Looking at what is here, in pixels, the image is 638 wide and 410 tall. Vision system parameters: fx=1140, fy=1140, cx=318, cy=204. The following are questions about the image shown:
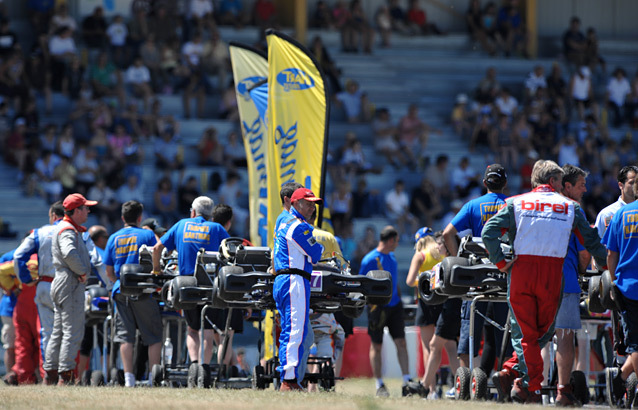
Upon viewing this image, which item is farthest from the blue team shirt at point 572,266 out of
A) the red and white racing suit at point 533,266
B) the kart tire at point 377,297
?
the kart tire at point 377,297

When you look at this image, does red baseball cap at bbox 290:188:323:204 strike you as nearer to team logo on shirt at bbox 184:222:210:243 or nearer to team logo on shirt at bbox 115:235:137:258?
team logo on shirt at bbox 184:222:210:243

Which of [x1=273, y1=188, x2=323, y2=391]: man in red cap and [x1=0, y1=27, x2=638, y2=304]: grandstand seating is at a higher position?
[x1=0, y1=27, x2=638, y2=304]: grandstand seating

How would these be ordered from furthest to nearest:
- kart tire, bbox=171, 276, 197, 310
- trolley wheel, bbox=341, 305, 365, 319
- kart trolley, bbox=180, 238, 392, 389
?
kart tire, bbox=171, 276, 197, 310, trolley wheel, bbox=341, 305, 365, 319, kart trolley, bbox=180, 238, 392, 389

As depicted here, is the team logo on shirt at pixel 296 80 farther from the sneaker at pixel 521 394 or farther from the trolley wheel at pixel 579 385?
the sneaker at pixel 521 394

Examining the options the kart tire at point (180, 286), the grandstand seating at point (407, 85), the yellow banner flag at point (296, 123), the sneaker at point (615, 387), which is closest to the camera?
the sneaker at point (615, 387)

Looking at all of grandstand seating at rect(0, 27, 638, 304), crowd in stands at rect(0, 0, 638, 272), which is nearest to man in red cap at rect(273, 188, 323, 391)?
crowd in stands at rect(0, 0, 638, 272)

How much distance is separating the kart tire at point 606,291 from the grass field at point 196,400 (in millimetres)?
1547

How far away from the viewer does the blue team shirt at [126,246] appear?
13.6 m

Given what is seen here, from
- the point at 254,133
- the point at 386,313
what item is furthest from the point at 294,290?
the point at 254,133

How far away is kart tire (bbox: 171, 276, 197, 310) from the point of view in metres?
12.0

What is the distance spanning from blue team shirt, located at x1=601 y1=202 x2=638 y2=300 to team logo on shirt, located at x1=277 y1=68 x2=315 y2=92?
5525mm

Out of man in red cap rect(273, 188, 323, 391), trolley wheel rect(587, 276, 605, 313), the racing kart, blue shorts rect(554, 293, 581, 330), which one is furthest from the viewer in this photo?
man in red cap rect(273, 188, 323, 391)

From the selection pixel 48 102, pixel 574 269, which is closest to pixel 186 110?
pixel 48 102

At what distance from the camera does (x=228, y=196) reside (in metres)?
22.0
